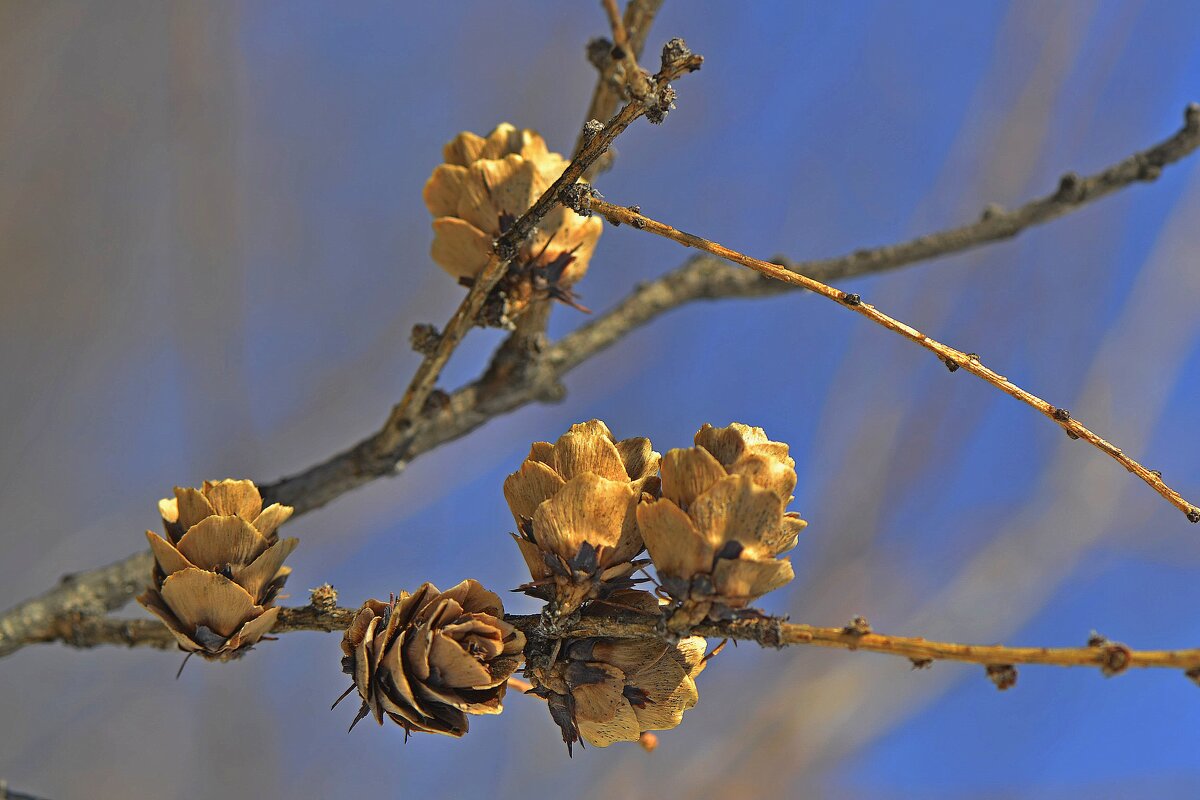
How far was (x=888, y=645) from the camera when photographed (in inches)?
15.0

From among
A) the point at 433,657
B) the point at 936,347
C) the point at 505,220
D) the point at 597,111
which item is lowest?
the point at 433,657

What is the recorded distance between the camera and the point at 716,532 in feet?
1.32

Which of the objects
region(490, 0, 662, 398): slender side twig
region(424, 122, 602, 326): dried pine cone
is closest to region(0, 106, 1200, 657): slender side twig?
region(490, 0, 662, 398): slender side twig

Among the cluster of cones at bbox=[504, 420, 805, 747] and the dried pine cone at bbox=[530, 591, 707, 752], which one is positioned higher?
the cluster of cones at bbox=[504, 420, 805, 747]

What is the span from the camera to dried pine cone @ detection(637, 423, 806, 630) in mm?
400

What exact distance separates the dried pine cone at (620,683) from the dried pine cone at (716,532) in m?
0.03

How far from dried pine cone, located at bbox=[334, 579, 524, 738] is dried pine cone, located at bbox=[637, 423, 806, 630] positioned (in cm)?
8

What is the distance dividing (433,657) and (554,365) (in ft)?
1.54

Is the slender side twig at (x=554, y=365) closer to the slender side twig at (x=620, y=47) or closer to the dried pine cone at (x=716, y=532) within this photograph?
the slender side twig at (x=620, y=47)

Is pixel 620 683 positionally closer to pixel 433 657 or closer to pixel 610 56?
pixel 433 657

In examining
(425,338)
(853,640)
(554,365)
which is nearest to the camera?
(853,640)

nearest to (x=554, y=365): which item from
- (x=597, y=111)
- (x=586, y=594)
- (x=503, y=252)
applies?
(x=597, y=111)

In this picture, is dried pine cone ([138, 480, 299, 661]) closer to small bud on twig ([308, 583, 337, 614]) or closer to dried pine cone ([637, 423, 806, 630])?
small bud on twig ([308, 583, 337, 614])

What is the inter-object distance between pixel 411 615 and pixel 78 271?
6.82 feet
